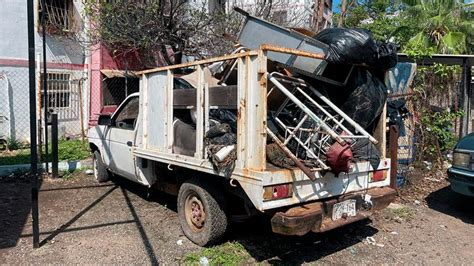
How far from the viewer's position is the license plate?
162 inches

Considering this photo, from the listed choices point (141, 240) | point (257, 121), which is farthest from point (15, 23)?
point (257, 121)

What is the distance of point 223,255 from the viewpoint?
4.32 meters

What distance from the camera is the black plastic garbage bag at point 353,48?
4.06m

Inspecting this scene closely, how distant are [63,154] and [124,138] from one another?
438 cm

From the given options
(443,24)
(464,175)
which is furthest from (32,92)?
(443,24)

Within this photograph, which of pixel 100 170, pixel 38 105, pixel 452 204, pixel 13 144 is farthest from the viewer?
pixel 13 144

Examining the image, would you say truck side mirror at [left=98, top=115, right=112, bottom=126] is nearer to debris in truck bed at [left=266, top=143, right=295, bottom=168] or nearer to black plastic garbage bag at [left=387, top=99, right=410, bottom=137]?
debris in truck bed at [left=266, top=143, right=295, bottom=168]

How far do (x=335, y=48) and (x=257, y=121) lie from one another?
1169mm

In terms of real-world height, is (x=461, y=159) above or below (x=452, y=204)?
above

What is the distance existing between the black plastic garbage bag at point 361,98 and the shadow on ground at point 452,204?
8.89 ft

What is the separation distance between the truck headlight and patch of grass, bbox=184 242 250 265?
131 inches

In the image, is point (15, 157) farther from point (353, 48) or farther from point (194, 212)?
point (353, 48)

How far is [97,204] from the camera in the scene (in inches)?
243

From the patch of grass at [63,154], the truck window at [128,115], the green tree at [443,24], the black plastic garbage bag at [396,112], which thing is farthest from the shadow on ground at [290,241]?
the green tree at [443,24]
